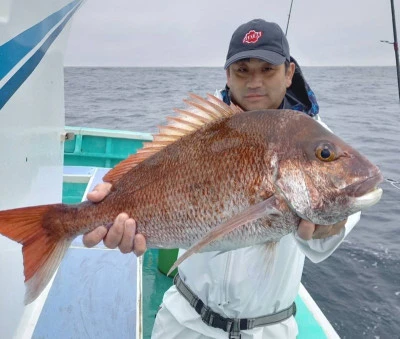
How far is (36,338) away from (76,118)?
14.6m

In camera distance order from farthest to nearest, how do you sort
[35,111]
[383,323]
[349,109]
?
[349,109], [383,323], [35,111]

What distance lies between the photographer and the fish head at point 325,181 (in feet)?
5.04

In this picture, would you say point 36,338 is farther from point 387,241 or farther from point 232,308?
point 387,241

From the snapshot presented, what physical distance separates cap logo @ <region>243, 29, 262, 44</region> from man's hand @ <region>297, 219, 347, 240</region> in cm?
111

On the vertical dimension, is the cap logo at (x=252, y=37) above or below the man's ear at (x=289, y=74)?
above

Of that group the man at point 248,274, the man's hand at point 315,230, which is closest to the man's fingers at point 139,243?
the man at point 248,274

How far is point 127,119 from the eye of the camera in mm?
16312

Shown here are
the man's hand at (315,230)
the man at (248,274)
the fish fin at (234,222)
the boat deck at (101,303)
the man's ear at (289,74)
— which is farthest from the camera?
the man's ear at (289,74)

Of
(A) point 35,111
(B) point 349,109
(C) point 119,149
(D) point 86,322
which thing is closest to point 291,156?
(A) point 35,111

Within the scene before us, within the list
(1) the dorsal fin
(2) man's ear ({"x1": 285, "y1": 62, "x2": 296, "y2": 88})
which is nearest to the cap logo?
(2) man's ear ({"x1": 285, "y1": 62, "x2": 296, "y2": 88})

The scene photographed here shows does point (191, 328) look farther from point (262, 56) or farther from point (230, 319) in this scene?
point (262, 56)

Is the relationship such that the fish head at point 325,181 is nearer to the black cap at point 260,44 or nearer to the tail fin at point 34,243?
the black cap at point 260,44

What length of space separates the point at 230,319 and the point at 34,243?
1097mm

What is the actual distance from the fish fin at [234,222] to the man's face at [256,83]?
97 centimetres
